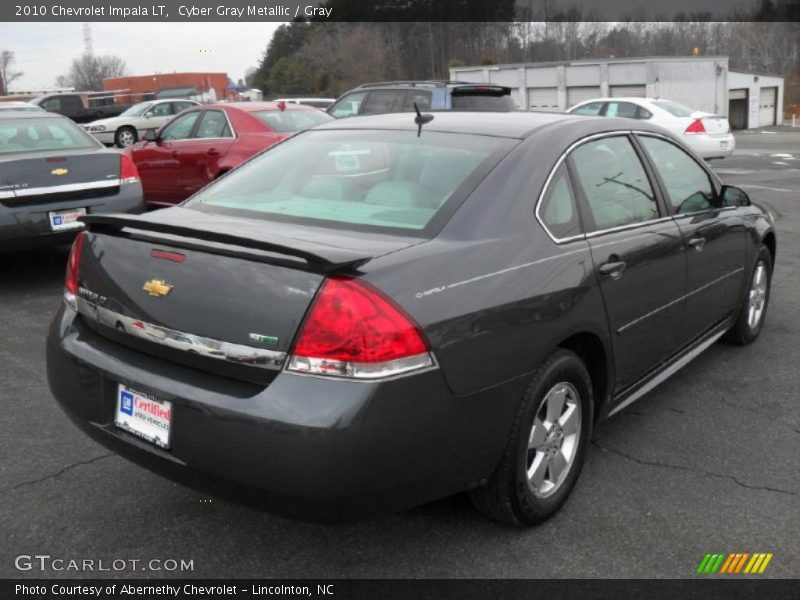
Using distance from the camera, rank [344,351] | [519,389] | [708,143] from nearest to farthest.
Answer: [344,351], [519,389], [708,143]

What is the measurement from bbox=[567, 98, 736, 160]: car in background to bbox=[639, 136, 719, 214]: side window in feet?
42.2

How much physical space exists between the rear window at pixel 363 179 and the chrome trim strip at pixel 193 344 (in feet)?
2.34

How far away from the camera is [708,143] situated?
17062 millimetres

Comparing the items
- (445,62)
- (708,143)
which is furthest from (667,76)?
(445,62)

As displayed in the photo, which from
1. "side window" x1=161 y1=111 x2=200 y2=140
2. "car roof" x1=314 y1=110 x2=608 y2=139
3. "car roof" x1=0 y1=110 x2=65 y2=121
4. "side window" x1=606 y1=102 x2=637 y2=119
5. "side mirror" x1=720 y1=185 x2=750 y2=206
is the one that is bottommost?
"side mirror" x1=720 y1=185 x2=750 y2=206

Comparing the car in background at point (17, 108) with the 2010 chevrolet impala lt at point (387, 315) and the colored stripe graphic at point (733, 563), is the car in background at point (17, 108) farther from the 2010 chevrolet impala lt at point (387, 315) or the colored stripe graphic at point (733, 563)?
the colored stripe graphic at point (733, 563)

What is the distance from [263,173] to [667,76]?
129 feet

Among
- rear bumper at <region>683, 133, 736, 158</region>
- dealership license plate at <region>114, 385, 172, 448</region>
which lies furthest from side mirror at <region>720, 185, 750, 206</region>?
rear bumper at <region>683, 133, 736, 158</region>

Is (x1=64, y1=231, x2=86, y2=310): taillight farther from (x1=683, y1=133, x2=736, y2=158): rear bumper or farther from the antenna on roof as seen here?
(x1=683, y1=133, x2=736, y2=158): rear bumper

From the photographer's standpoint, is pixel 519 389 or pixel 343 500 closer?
pixel 343 500

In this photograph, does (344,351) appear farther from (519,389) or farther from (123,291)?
(123,291)

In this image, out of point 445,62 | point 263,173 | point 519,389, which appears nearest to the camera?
point 519,389

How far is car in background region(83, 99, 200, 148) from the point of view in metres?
26.0

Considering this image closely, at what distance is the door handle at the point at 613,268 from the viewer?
3303 millimetres
